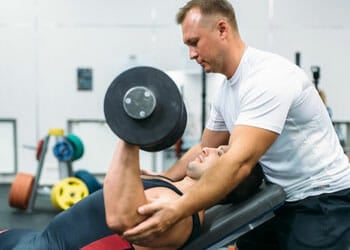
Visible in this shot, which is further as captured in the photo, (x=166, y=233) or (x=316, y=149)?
(x=316, y=149)

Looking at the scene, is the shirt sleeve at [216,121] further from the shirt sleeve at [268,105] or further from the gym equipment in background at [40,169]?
the gym equipment in background at [40,169]

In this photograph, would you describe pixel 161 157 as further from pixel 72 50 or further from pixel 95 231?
pixel 95 231

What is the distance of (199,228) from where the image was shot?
1.74m

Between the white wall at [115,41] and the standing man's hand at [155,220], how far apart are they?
365 cm

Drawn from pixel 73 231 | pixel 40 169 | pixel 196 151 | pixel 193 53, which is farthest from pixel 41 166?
pixel 193 53

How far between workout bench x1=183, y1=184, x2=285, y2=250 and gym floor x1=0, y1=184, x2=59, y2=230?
8.10 ft

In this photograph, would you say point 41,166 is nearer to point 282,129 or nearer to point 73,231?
point 73,231

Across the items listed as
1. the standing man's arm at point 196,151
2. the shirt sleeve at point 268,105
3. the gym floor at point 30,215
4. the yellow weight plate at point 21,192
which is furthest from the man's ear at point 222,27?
the yellow weight plate at point 21,192

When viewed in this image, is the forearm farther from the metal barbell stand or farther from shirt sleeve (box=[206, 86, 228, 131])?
the metal barbell stand

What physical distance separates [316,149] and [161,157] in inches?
139

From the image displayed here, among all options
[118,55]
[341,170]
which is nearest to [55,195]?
[118,55]

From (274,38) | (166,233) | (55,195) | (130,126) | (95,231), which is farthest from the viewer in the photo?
(274,38)

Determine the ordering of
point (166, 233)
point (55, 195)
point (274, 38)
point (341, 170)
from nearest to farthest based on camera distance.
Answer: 1. point (166, 233)
2. point (341, 170)
3. point (55, 195)
4. point (274, 38)

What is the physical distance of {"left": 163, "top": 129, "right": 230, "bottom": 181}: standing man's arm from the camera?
212 centimetres
